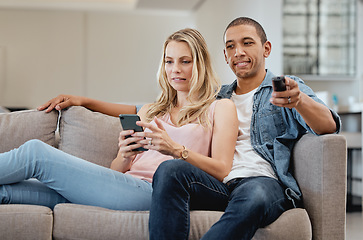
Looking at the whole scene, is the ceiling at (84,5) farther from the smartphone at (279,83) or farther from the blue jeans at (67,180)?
the smartphone at (279,83)

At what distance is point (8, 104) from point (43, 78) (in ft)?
2.85

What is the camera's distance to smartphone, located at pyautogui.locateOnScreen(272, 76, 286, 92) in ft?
4.80

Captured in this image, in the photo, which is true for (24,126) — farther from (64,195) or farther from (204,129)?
(204,129)

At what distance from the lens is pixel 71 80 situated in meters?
8.84

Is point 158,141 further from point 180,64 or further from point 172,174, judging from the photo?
point 180,64

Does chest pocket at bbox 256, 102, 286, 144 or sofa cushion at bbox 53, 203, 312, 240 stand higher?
chest pocket at bbox 256, 102, 286, 144

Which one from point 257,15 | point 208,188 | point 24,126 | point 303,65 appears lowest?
point 208,188

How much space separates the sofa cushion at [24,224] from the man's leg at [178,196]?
47 centimetres

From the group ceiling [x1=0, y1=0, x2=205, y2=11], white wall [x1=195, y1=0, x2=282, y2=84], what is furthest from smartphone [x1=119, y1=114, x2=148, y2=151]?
ceiling [x1=0, y1=0, x2=205, y2=11]

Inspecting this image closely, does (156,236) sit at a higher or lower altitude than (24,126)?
lower

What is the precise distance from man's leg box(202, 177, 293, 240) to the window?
3998 mm

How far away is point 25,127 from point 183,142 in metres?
0.89

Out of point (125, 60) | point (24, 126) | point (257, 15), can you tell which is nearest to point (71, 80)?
point (125, 60)

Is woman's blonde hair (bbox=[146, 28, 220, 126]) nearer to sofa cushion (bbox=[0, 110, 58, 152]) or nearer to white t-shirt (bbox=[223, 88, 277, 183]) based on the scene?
white t-shirt (bbox=[223, 88, 277, 183])
